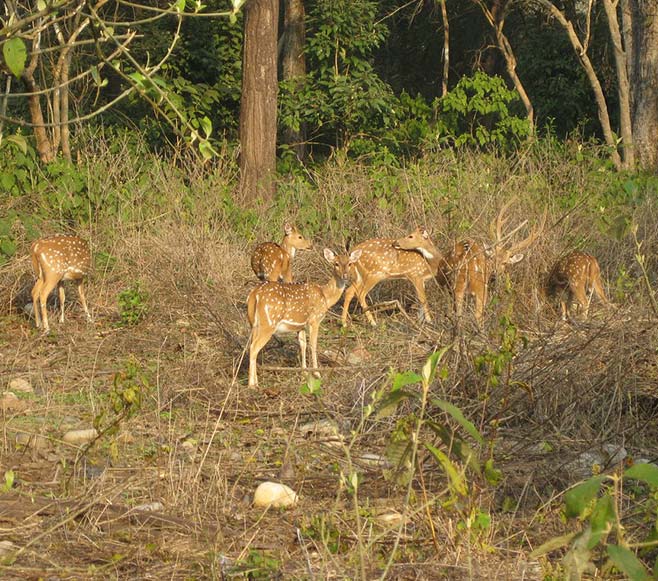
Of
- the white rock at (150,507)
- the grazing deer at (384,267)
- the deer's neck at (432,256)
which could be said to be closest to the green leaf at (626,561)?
the white rock at (150,507)

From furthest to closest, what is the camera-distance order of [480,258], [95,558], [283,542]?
[480,258] → [283,542] → [95,558]

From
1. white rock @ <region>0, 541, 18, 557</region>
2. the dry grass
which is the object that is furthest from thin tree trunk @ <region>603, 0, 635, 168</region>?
white rock @ <region>0, 541, 18, 557</region>

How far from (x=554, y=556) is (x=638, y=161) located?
47.5 ft

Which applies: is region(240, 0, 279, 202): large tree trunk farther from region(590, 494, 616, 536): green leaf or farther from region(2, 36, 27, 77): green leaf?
region(590, 494, 616, 536): green leaf

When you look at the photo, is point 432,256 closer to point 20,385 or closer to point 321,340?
point 321,340

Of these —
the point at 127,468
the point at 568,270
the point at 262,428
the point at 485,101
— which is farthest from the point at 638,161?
the point at 127,468

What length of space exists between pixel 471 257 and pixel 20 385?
Result: 407 cm

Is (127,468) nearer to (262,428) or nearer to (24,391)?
(262,428)

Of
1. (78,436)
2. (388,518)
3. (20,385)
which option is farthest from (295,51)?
(388,518)

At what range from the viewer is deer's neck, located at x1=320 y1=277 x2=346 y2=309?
10679mm

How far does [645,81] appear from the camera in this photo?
20.2 metres

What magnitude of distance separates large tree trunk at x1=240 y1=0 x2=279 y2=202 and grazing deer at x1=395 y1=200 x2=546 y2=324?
14.6 feet

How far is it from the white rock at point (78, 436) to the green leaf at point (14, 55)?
4.51 m

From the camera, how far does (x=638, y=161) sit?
757 inches
